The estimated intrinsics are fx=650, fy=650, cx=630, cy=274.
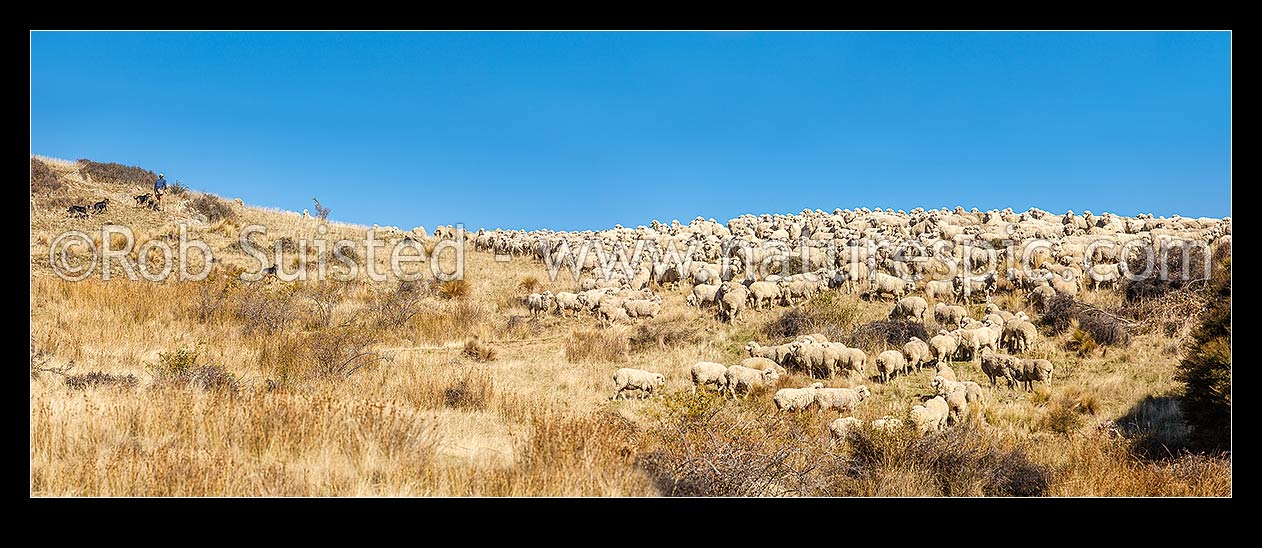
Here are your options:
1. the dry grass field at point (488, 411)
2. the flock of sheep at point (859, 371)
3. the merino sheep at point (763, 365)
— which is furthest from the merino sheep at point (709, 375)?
the merino sheep at point (763, 365)

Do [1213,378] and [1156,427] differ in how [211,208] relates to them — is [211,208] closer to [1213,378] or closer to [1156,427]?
[1156,427]

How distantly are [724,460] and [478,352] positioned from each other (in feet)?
33.4

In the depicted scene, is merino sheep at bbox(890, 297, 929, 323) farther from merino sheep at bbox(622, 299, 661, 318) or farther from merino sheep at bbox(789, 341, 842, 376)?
merino sheep at bbox(622, 299, 661, 318)

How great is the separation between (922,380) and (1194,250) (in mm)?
11985

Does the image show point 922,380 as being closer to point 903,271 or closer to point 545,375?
point 545,375

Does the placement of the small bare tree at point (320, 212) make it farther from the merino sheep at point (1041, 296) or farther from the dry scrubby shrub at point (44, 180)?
the merino sheep at point (1041, 296)

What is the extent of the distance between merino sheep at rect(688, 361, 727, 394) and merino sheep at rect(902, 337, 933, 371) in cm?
391

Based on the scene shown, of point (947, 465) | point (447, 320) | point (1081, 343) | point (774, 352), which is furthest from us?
point (447, 320)

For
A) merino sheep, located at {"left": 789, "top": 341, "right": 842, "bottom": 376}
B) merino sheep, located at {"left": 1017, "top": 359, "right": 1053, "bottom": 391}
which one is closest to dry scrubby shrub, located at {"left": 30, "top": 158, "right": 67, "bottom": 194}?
merino sheep, located at {"left": 789, "top": 341, "right": 842, "bottom": 376}

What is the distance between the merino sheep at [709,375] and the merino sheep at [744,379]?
0.07 metres

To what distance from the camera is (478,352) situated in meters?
15.0

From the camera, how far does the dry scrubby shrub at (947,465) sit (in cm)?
661

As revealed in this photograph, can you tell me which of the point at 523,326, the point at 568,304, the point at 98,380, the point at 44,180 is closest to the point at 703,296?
the point at 568,304
